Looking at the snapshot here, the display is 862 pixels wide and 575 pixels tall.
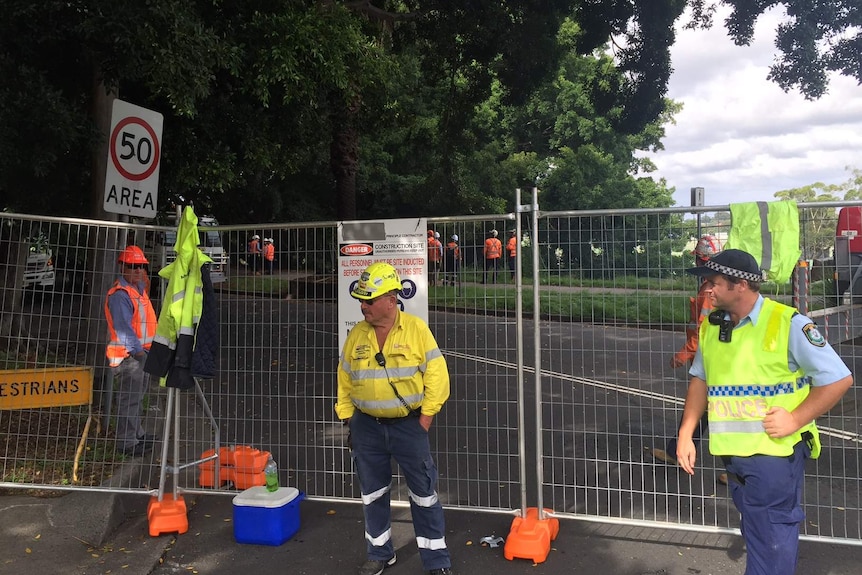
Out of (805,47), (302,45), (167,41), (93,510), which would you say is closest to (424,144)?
(805,47)

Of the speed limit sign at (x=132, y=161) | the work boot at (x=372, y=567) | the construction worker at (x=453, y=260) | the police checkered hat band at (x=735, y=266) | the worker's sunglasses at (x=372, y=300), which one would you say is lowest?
the work boot at (x=372, y=567)

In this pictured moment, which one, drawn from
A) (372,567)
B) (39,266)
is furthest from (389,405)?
(39,266)

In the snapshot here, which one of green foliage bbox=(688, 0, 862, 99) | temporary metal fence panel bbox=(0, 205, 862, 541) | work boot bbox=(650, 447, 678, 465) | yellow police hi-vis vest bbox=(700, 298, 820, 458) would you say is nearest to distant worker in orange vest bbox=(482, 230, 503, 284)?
temporary metal fence panel bbox=(0, 205, 862, 541)

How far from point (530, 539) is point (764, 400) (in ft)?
6.38

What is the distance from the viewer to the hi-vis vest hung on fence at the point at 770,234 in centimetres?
375

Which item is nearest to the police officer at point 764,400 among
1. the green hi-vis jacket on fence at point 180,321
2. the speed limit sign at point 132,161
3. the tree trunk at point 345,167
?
the green hi-vis jacket on fence at point 180,321

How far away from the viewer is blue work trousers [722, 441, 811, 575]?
274 centimetres

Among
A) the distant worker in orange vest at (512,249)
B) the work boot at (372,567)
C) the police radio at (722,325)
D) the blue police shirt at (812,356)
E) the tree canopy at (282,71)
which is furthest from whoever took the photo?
the tree canopy at (282,71)

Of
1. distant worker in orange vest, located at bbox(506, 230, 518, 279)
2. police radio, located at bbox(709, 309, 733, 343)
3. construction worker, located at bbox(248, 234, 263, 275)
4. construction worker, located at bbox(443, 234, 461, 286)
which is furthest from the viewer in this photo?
construction worker, located at bbox(248, 234, 263, 275)

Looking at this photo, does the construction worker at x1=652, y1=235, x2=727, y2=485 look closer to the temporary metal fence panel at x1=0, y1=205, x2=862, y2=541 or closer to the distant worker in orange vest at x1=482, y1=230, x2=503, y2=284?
the temporary metal fence panel at x1=0, y1=205, x2=862, y2=541

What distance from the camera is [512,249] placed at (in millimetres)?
4324

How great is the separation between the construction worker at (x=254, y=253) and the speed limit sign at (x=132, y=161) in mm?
1180

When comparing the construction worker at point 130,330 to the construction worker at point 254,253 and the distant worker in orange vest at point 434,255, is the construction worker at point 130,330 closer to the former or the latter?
the construction worker at point 254,253

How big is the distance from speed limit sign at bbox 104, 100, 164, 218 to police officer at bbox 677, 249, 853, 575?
14.8ft
